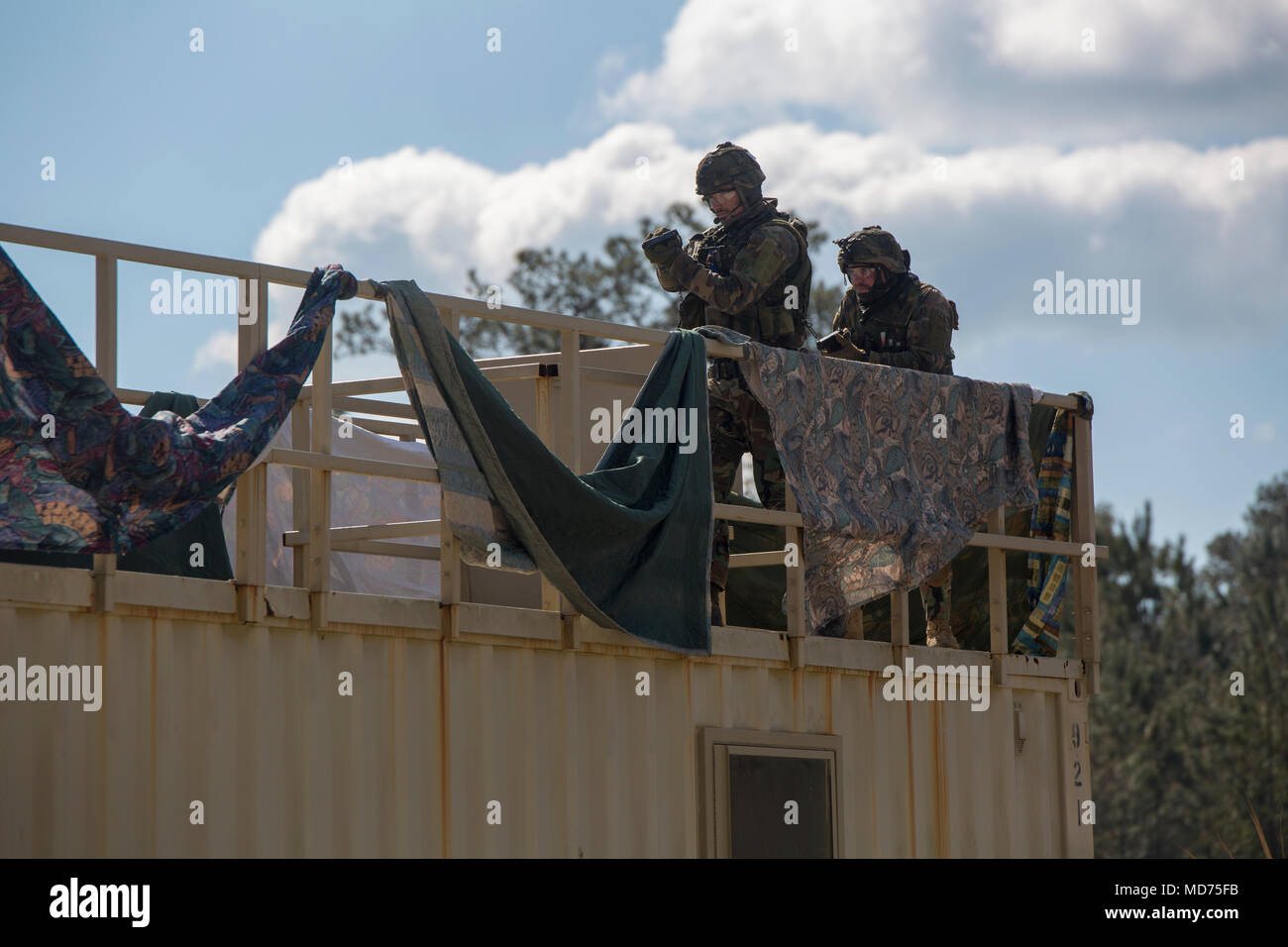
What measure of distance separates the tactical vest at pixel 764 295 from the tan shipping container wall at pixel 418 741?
1538 mm

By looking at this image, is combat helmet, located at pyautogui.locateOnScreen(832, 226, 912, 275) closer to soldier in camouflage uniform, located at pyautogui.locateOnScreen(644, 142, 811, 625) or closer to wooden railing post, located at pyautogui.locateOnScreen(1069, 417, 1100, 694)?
soldier in camouflage uniform, located at pyautogui.locateOnScreen(644, 142, 811, 625)

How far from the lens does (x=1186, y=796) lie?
45.3 meters

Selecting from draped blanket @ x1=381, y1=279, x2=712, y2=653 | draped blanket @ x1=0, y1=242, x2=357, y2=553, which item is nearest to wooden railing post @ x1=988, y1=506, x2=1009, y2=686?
draped blanket @ x1=381, y1=279, x2=712, y2=653

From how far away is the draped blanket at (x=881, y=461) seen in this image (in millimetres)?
9328

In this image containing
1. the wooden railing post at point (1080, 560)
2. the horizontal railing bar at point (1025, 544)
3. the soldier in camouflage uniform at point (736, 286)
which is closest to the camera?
the soldier in camouflage uniform at point (736, 286)

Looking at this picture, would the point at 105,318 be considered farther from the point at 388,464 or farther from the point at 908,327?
the point at 908,327

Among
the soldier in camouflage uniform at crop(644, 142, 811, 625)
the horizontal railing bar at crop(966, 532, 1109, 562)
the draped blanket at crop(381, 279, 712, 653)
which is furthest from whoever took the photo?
the horizontal railing bar at crop(966, 532, 1109, 562)

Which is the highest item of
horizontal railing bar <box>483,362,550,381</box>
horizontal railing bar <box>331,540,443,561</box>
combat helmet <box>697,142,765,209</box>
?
combat helmet <box>697,142,765,209</box>

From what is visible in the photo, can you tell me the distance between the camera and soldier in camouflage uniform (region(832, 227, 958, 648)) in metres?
10.5

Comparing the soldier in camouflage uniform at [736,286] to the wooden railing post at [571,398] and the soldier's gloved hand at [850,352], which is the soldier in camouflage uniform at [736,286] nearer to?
the soldier's gloved hand at [850,352]

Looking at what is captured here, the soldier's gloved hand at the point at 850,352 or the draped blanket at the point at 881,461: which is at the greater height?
the soldier's gloved hand at the point at 850,352

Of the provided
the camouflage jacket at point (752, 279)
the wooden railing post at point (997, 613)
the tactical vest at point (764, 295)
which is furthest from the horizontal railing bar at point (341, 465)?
the wooden railing post at point (997, 613)

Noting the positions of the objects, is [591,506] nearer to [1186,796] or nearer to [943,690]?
[943,690]

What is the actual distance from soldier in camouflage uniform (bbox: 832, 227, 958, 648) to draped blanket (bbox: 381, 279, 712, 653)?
74.5 inches
